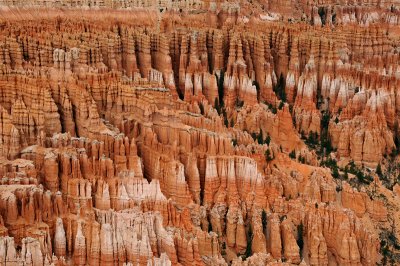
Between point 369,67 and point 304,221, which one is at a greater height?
point 369,67

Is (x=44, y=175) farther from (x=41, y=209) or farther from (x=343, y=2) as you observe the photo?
(x=343, y=2)

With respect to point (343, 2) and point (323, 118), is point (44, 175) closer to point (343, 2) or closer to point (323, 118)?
point (323, 118)

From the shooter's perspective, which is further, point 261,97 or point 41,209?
point 261,97

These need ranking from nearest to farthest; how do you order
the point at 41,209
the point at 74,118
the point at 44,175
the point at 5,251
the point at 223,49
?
1. the point at 5,251
2. the point at 41,209
3. the point at 44,175
4. the point at 74,118
5. the point at 223,49

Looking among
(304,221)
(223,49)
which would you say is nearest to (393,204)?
(304,221)

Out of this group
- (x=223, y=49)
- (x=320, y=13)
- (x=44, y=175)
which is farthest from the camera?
(x=320, y=13)

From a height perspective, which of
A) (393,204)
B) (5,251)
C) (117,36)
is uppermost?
(117,36)
